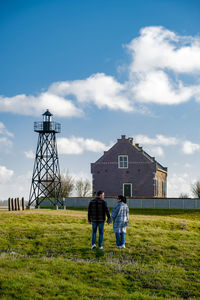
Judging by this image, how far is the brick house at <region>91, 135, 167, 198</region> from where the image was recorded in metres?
48.6

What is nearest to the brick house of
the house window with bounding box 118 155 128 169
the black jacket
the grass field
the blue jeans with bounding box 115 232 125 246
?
the house window with bounding box 118 155 128 169

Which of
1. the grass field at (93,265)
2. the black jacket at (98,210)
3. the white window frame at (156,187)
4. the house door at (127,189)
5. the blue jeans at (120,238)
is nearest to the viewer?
the grass field at (93,265)

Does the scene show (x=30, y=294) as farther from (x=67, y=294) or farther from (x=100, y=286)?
(x=100, y=286)

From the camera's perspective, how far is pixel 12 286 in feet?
33.6

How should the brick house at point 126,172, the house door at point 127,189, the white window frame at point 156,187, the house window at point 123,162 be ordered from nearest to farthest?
the brick house at point 126,172, the house door at point 127,189, the white window frame at point 156,187, the house window at point 123,162

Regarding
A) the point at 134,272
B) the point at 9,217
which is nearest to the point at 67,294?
the point at 134,272

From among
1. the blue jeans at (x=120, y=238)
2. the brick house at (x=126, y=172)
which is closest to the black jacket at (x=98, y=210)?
the blue jeans at (x=120, y=238)

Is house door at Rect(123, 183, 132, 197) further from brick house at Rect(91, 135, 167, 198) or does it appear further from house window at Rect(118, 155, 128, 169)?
house window at Rect(118, 155, 128, 169)

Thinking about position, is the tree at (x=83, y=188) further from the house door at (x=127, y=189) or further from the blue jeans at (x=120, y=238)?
the blue jeans at (x=120, y=238)

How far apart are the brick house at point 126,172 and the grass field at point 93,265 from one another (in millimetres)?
28857

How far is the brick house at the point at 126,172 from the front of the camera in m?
48.6

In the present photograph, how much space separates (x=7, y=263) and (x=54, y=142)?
28.4 metres

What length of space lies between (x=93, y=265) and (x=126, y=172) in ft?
120

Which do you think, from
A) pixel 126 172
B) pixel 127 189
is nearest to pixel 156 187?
pixel 127 189
